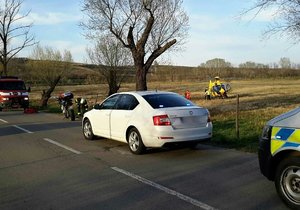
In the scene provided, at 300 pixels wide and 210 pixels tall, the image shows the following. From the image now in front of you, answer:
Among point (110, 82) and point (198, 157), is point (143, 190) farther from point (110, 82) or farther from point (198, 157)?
point (110, 82)

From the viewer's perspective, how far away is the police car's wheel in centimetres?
555

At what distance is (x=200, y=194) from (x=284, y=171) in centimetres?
130

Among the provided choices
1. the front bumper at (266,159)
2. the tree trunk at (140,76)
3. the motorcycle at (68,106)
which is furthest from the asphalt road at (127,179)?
the tree trunk at (140,76)

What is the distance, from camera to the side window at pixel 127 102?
1043cm

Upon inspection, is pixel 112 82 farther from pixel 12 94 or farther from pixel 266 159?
pixel 266 159

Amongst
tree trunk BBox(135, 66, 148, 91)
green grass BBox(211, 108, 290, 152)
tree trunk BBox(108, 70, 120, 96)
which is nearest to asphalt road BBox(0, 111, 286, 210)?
green grass BBox(211, 108, 290, 152)

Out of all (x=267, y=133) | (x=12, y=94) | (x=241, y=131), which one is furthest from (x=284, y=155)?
(x=12, y=94)

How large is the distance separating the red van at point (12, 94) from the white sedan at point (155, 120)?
1813 cm

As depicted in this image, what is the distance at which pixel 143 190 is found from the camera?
21.8ft

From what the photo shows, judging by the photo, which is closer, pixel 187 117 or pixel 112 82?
pixel 187 117

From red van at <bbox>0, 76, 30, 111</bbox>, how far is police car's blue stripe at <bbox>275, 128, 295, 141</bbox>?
2418cm

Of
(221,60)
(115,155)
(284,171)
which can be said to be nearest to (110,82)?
(115,155)

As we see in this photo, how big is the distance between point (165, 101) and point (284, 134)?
4.69 metres

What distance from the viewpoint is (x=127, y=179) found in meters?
7.43
